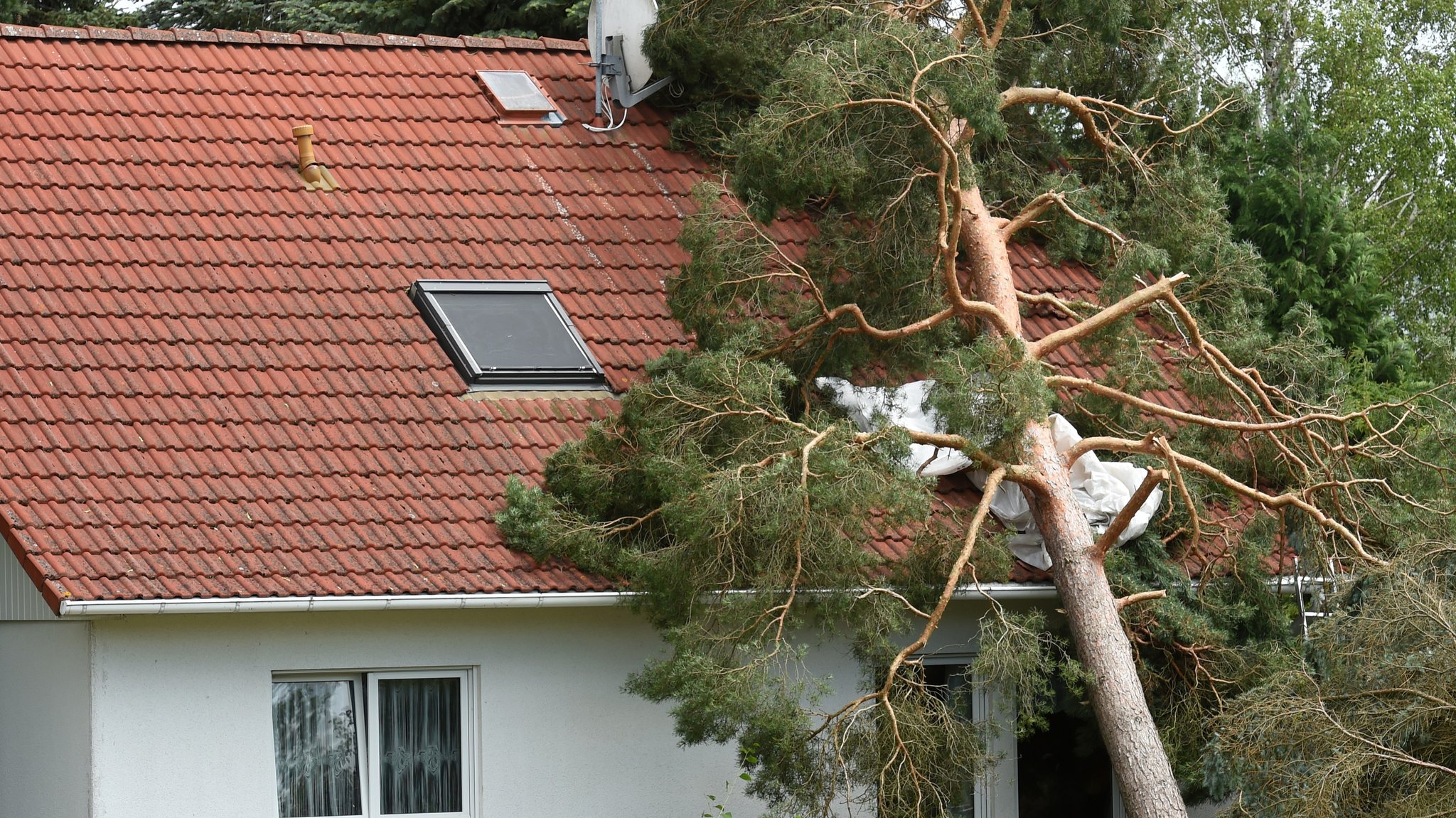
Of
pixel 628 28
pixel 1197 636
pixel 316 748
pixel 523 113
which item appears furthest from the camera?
pixel 628 28

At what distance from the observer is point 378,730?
32.4 feet

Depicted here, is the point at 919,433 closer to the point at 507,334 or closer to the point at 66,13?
the point at 507,334

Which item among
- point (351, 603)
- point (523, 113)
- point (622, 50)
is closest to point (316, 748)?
point (351, 603)

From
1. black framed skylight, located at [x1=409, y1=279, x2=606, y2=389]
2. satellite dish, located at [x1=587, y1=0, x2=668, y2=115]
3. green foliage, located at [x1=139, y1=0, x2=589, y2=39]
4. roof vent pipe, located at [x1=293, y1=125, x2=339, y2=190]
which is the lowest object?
black framed skylight, located at [x1=409, y1=279, x2=606, y2=389]

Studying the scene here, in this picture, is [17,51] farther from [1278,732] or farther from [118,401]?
[1278,732]

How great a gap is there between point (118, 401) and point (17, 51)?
12.5ft

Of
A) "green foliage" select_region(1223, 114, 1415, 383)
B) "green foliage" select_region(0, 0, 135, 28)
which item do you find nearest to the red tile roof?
"green foliage" select_region(1223, 114, 1415, 383)

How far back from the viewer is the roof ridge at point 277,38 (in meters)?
12.9

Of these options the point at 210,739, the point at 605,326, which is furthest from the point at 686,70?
the point at 210,739

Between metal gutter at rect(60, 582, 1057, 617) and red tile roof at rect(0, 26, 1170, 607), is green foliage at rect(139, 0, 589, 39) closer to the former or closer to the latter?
red tile roof at rect(0, 26, 1170, 607)

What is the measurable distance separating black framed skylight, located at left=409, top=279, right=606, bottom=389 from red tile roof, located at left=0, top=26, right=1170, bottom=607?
0.12 m

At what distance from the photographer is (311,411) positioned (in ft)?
34.4

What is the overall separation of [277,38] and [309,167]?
1.89 metres

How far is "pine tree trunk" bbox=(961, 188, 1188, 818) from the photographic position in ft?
31.3
